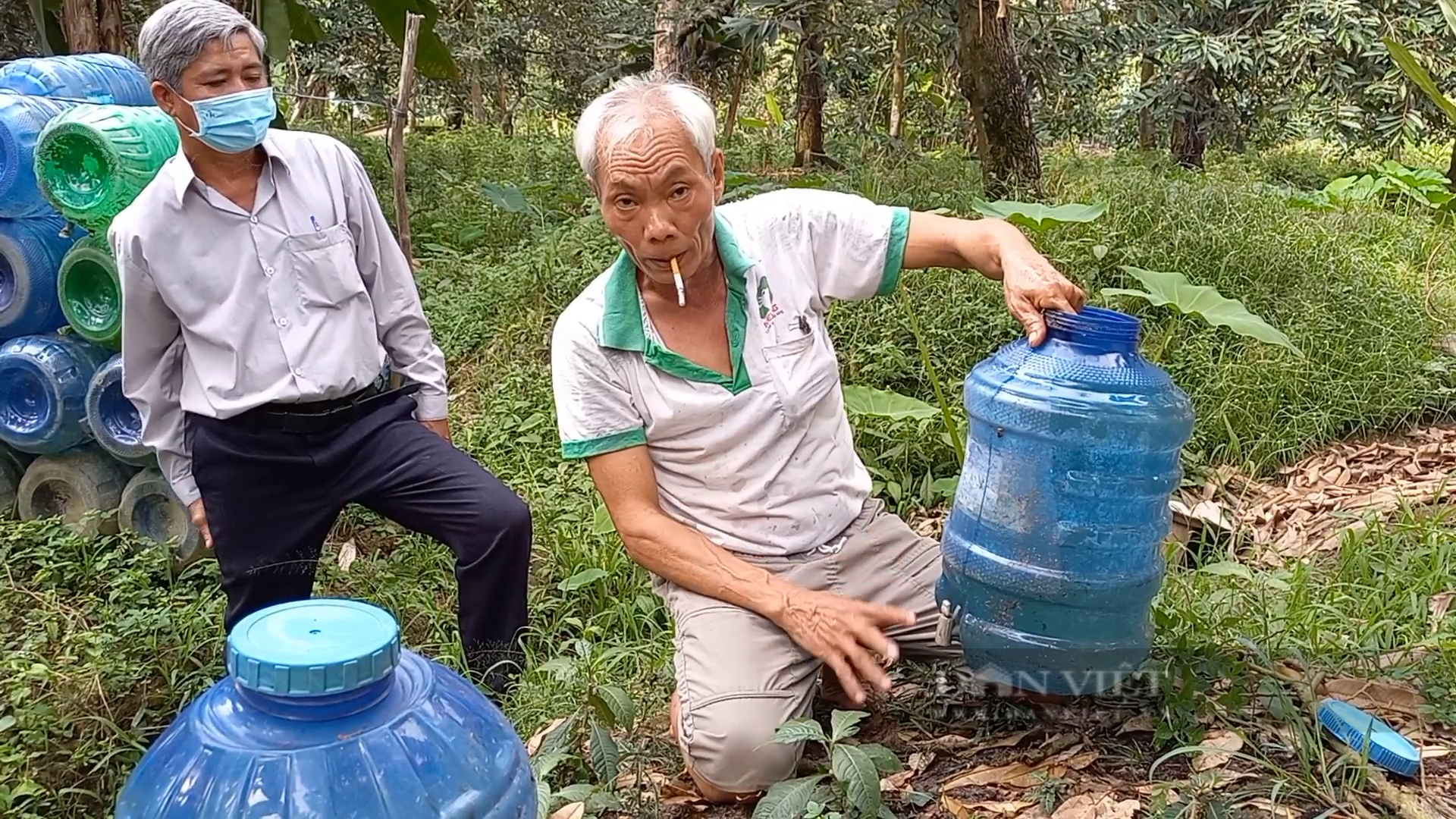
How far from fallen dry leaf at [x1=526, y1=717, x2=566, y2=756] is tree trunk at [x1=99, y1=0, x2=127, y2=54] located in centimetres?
406

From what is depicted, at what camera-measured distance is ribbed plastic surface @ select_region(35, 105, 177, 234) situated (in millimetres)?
3234

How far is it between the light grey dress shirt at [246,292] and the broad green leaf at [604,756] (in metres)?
1.24

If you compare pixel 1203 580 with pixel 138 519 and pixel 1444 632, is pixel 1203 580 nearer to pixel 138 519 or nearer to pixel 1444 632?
pixel 1444 632

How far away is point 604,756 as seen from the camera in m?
2.08

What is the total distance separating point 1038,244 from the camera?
16.5 ft

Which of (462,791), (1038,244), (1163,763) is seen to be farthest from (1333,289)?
(462,791)

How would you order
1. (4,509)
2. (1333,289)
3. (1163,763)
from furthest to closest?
(1333,289)
(4,509)
(1163,763)

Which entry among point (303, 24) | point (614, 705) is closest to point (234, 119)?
point (614, 705)

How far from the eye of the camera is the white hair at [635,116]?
7.30 feet

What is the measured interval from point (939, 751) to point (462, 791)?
3.91 feet

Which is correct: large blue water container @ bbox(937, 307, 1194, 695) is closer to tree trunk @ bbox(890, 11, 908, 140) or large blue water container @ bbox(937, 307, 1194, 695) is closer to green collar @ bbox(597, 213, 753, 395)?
green collar @ bbox(597, 213, 753, 395)

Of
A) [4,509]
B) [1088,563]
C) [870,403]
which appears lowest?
[4,509]

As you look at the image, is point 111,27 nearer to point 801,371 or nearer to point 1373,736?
point 801,371

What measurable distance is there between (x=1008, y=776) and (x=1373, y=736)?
64 centimetres
